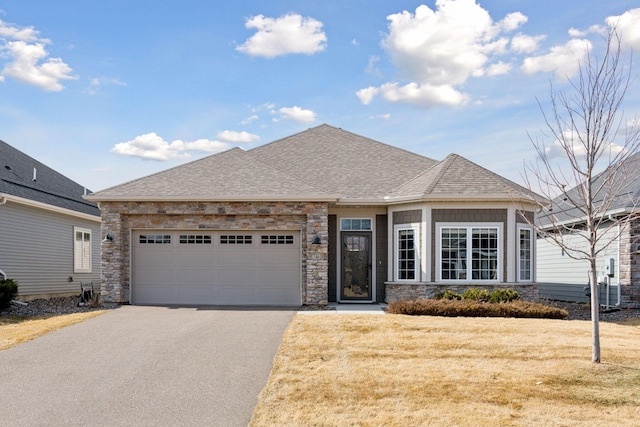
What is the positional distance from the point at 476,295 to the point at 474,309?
980 millimetres

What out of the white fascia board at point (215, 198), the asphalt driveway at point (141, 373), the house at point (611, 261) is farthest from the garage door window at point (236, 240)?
the house at point (611, 261)

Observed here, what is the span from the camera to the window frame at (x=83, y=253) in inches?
826

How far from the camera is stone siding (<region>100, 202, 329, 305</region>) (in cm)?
1538

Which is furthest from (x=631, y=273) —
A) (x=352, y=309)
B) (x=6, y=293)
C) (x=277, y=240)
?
(x=6, y=293)

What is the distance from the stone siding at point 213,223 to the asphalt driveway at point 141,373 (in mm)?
3150

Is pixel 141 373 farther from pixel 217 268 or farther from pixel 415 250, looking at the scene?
pixel 415 250

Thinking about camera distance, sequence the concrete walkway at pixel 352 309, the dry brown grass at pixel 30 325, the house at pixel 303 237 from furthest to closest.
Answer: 1. the house at pixel 303 237
2. the concrete walkway at pixel 352 309
3. the dry brown grass at pixel 30 325

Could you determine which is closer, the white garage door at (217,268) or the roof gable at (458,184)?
the roof gable at (458,184)

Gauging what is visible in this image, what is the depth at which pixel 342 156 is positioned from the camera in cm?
1966

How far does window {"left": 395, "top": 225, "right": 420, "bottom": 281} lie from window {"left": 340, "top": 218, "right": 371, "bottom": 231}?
1011mm

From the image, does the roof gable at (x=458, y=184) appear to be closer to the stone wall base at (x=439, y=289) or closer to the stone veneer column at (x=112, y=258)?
the stone wall base at (x=439, y=289)

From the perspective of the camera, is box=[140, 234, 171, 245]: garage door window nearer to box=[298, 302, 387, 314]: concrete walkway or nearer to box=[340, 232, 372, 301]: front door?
box=[298, 302, 387, 314]: concrete walkway

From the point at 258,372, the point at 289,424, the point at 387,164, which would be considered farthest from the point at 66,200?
the point at 289,424

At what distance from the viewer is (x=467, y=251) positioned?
15.3m
